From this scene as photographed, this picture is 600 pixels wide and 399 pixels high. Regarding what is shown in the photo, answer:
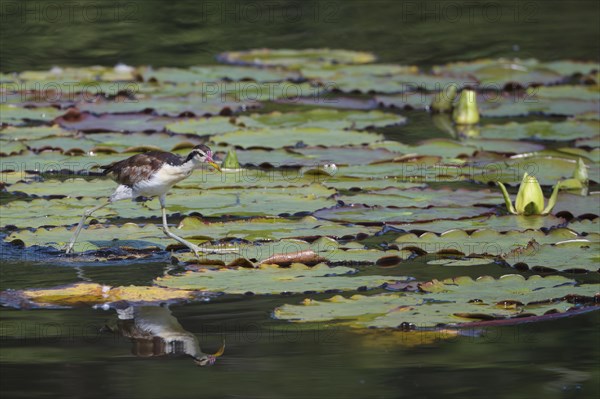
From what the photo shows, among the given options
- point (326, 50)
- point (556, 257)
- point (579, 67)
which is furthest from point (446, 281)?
point (326, 50)

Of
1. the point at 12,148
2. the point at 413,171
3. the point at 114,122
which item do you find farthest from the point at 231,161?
the point at 114,122

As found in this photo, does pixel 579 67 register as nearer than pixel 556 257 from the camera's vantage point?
No

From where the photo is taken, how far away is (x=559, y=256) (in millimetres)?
6840

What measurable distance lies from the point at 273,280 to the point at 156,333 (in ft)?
2.97

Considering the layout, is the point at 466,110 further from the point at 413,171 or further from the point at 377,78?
the point at 413,171

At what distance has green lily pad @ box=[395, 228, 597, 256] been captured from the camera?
714 centimetres

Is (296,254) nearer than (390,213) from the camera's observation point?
Yes

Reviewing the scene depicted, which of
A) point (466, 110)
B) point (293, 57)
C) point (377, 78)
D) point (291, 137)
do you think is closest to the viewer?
point (291, 137)

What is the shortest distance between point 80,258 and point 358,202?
82.0 inches

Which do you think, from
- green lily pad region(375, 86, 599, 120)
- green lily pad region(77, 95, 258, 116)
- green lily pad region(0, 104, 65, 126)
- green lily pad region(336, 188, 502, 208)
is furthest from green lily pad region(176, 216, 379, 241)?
green lily pad region(375, 86, 599, 120)

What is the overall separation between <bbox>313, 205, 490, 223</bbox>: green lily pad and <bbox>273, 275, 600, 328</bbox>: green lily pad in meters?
1.46

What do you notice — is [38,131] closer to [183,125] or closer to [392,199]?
[183,125]

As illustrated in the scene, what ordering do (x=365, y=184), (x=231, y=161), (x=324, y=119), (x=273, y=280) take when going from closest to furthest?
(x=273, y=280)
(x=365, y=184)
(x=231, y=161)
(x=324, y=119)

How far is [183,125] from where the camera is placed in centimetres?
1076
